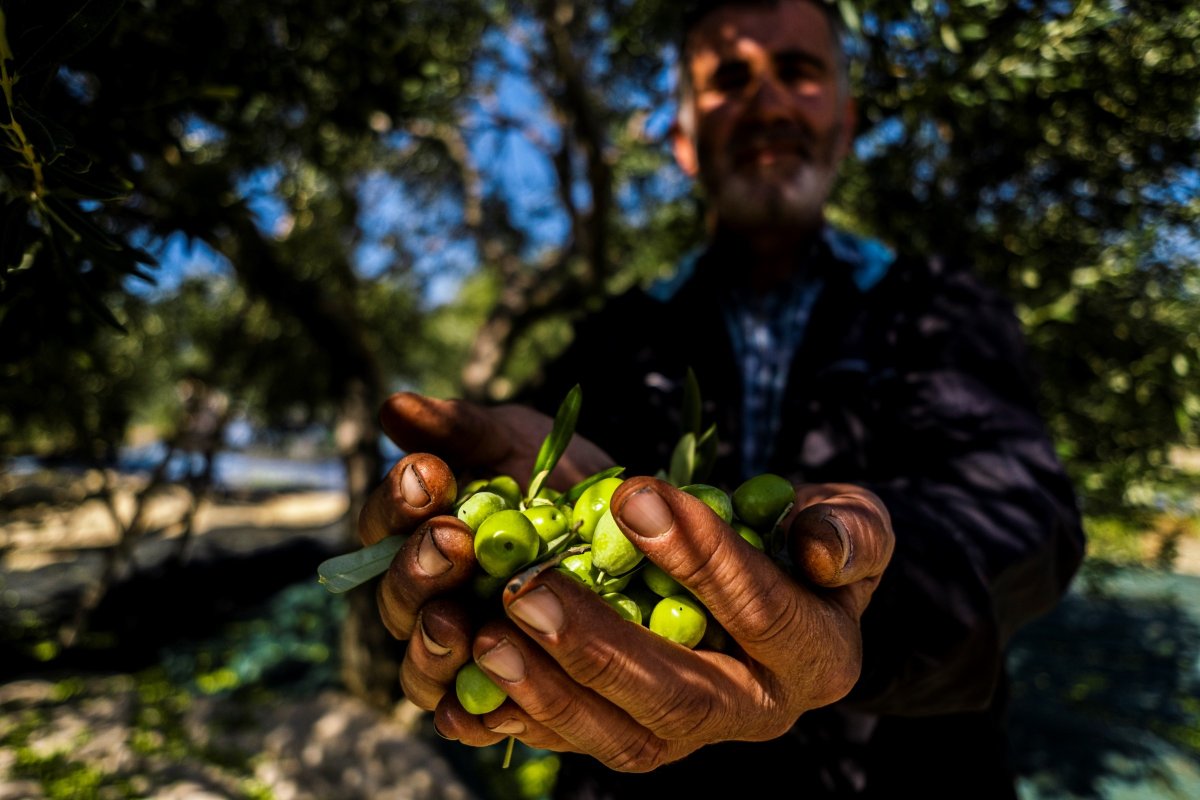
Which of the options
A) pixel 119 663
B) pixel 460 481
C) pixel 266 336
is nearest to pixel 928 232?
pixel 460 481

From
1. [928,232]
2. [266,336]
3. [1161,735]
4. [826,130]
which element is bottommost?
[1161,735]

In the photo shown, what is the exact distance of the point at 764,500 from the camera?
1.19 m

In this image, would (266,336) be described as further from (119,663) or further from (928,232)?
(928,232)

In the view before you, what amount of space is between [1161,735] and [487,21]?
8.89 meters

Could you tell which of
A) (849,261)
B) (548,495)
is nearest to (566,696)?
(548,495)

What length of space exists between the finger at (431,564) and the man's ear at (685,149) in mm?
2049

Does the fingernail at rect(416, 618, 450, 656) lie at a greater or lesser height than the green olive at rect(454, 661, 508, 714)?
greater

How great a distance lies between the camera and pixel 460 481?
1.51 meters

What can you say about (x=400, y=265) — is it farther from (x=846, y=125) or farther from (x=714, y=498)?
(x=714, y=498)

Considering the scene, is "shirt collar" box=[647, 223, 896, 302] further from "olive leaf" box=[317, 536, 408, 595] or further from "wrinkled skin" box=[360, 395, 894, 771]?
"olive leaf" box=[317, 536, 408, 595]

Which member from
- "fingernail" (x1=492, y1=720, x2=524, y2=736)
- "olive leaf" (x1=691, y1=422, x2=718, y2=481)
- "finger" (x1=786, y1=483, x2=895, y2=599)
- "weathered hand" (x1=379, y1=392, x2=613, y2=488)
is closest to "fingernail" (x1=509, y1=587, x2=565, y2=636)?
"fingernail" (x1=492, y1=720, x2=524, y2=736)

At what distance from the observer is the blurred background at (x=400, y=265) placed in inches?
97.1

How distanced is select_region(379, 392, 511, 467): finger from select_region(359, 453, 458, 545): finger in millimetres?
201

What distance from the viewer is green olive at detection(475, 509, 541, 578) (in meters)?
0.99
